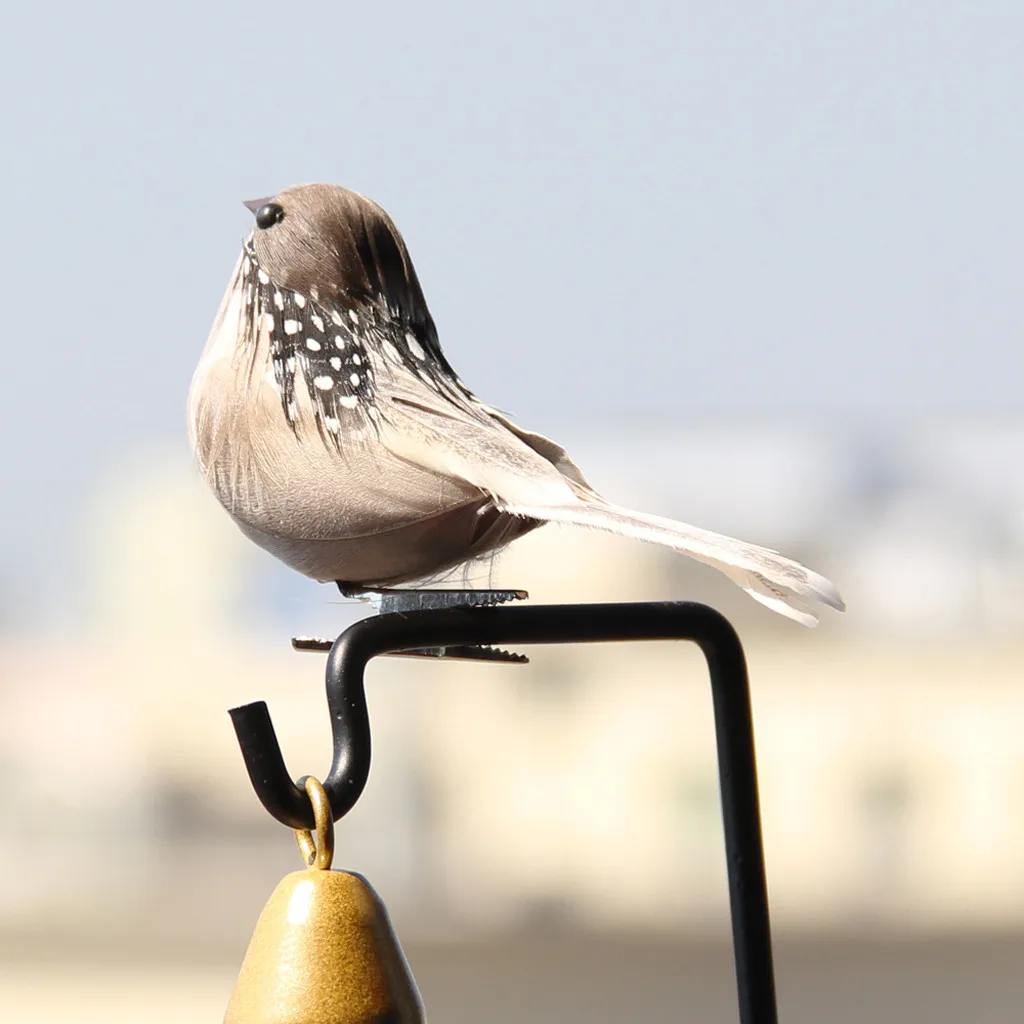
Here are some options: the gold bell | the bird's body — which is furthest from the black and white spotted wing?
the gold bell

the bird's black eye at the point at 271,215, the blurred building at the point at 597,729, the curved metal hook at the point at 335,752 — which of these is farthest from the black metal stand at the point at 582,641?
the blurred building at the point at 597,729

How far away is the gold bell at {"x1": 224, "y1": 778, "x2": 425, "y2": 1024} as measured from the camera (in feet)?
1.30

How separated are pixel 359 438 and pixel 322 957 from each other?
138 mm

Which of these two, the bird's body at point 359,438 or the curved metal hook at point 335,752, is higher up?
the bird's body at point 359,438

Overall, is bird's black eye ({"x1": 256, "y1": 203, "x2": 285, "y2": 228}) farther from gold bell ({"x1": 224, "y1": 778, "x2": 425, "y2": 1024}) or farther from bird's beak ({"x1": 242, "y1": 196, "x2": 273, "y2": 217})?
gold bell ({"x1": 224, "y1": 778, "x2": 425, "y2": 1024})

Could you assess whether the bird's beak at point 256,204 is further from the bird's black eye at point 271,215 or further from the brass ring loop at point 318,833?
the brass ring loop at point 318,833

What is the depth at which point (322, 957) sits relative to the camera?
0.40 m

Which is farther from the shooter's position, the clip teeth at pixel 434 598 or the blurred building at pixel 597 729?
the blurred building at pixel 597 729

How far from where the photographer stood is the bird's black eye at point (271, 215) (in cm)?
47

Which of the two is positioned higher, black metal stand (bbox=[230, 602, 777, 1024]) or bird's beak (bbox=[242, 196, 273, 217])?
bird's beak (bbox=[242, 196, 273, 217])

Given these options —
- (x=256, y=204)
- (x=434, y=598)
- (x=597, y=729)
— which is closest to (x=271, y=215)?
(x=256, y=204)

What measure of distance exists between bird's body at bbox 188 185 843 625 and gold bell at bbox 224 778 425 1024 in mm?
79

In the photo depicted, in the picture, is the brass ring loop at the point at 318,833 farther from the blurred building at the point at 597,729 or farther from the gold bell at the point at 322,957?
the blurred building at the point at 597,729

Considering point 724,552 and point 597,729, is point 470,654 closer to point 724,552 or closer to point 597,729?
point 724,552
